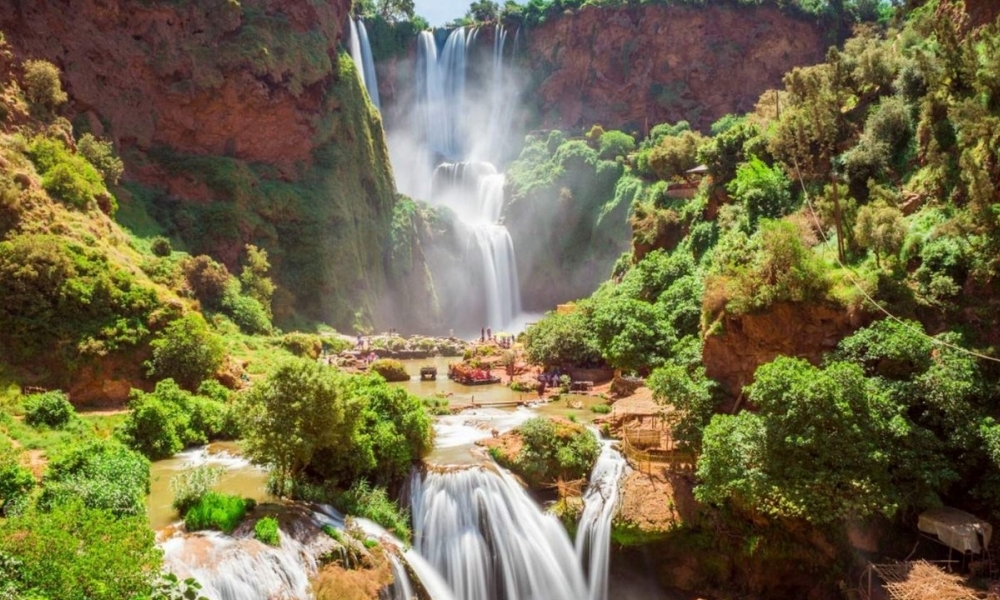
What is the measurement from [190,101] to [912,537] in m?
46.0

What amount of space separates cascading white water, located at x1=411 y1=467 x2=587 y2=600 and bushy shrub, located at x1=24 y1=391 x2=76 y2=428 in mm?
11463

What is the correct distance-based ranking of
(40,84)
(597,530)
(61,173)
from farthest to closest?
(40,84) → (61,173) → (597,530)

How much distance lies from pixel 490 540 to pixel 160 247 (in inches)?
1022

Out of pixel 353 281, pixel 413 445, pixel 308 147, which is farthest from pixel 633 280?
pixel 308 147

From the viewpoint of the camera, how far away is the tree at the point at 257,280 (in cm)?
3959

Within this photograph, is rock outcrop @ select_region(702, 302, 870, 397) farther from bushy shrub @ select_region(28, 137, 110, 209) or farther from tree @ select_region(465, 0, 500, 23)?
tree @ select_region(465, 0, 500, 23)

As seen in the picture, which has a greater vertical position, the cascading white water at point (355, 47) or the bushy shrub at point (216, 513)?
the cascading white water at point (355, 47)

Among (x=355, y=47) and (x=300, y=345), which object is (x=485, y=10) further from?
(x=300, y=345)

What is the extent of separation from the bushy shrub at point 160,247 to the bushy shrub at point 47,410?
15347mm

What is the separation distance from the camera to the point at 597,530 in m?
19.3

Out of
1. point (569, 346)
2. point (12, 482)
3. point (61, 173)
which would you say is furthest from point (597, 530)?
point (61, 173)

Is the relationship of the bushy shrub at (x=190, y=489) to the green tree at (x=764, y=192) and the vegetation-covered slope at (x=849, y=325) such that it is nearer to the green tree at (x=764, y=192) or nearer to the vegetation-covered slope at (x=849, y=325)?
the vegetation-covered slope at (x=849, y=325)

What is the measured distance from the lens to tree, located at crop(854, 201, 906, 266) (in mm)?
20906

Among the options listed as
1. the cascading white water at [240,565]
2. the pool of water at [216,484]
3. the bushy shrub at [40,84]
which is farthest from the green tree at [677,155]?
the cascading white water at [240,565]
